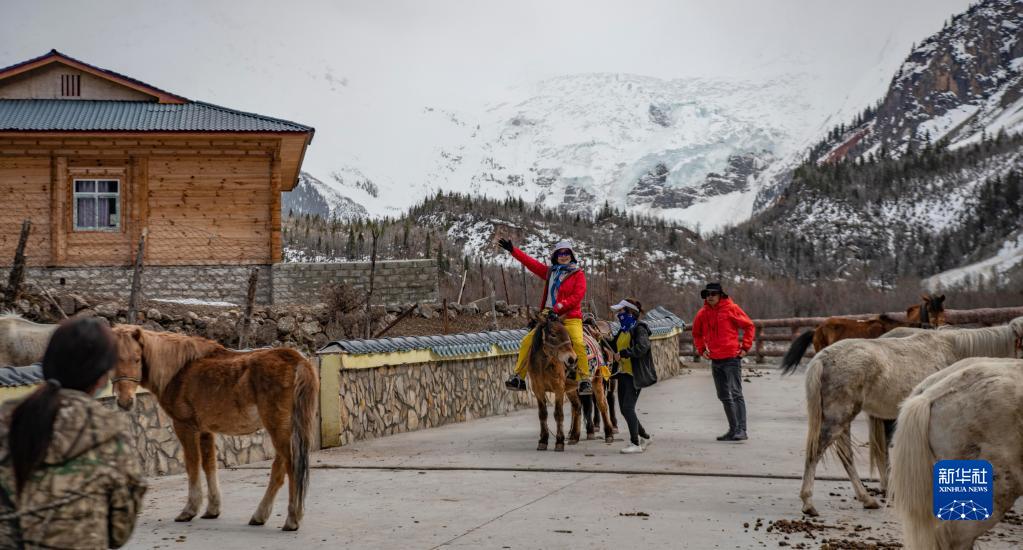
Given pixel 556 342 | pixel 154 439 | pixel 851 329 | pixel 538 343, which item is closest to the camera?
pixel 154 439

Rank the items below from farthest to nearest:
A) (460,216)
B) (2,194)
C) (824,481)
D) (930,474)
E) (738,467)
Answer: (460,216) → (2,194) → (738,467) → (824,481) → (930,474)

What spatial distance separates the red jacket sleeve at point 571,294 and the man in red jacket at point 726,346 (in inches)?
63.4

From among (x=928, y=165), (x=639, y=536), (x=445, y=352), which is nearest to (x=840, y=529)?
(x=639, y=536)

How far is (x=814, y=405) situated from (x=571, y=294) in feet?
12.9

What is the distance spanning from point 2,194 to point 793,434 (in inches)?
769

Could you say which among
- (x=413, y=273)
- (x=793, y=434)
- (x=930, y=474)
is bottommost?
(x=793, y=434)

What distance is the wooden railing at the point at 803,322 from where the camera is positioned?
22.2m

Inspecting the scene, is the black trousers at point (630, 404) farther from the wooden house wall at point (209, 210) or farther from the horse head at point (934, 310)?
the wooden house wall at point (209, 210)

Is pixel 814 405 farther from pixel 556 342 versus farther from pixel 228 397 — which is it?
pixel 228 397

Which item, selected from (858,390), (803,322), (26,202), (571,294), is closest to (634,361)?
(571,294)

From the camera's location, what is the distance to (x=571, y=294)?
11.5m

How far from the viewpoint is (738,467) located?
9750mm

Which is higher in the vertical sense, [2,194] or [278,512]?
[2,194]

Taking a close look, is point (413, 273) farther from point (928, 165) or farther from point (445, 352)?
point (928, 165)
